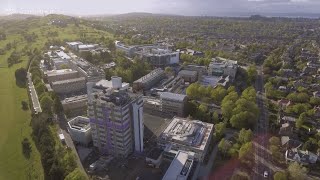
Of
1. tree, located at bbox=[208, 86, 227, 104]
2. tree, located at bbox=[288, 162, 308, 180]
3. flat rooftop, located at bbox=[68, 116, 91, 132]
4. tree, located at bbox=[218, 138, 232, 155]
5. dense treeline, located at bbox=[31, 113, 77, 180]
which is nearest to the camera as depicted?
dense treeline, located at bbox=[31, 113, 77, 180]

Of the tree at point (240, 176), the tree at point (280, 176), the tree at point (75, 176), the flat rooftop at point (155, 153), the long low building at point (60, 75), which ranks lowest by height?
the tree at point (240, 176)

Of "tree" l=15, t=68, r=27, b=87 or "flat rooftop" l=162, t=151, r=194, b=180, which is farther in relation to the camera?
"tree" l=15, t=68, r=27, b=87

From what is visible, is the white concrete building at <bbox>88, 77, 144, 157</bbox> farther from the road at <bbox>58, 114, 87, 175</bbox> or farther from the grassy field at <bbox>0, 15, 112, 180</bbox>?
the grassy field at <bbox>0, 15, 112, 180</bbox>

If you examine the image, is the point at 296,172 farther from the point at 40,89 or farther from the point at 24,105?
the point at 40,89

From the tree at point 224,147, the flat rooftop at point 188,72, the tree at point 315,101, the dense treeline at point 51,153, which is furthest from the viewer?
the flat rooftop at point 188,72


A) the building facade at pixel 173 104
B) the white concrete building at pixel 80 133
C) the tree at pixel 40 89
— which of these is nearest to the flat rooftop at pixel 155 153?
the white concrete building at pixel 80 133

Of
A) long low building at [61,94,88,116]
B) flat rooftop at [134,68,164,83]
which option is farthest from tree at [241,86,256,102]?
long low building at [61,94,88,116]

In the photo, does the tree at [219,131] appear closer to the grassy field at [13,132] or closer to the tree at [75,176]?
the tree at [75,176]
